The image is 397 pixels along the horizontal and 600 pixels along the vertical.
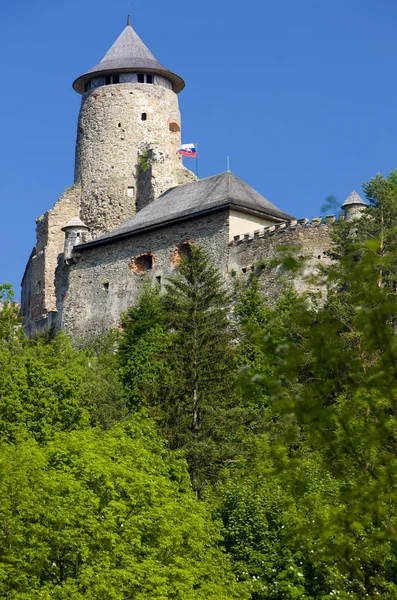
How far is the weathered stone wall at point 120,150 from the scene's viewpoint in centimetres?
4859

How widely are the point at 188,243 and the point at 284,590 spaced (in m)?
21.1

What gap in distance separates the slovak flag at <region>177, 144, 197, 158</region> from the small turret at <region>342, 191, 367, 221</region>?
519 inches

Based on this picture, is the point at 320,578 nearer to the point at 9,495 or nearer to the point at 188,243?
the point at 9,495

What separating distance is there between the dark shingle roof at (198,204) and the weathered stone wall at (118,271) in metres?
0.30

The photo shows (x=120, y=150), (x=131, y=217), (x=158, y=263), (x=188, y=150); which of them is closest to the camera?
(x=158, y=263)

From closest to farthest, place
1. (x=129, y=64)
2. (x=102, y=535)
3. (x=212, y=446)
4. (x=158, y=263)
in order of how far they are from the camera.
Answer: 1. (x=102, y=535)
2. (x=212, y=446)
3. (x=158, y=263)
4. (x=129, y=64)

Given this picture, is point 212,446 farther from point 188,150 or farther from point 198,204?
point 188,150

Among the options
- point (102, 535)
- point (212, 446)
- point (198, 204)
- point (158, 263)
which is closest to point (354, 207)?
point (198, 204)

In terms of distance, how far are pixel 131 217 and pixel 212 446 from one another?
56.5ft

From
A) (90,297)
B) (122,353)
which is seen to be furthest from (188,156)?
(122,353)

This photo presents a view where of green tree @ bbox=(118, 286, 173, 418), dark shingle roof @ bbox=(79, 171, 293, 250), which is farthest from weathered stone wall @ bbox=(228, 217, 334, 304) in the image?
green tree @ bbox=(118, 286, 173, 418)

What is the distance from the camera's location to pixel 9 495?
2266 centimetres

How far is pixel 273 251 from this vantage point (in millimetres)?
37906

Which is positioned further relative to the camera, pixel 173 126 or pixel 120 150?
pixel 173 126
